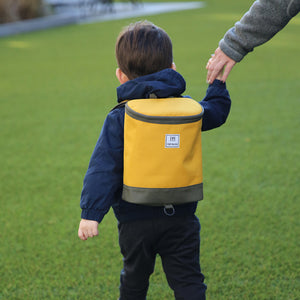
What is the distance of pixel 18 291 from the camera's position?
7.97 ft

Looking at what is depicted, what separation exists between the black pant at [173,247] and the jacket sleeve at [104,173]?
0.58ft

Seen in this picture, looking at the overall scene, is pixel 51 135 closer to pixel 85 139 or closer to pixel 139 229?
pixel 85 139

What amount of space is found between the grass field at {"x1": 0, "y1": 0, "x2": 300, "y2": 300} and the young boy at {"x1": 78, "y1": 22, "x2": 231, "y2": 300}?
53 cm

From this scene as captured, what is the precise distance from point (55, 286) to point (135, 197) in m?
1.00

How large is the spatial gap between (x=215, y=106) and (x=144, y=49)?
1.31ft

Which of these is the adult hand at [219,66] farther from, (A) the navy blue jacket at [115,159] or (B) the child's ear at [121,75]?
(B) the child's ear at [121,75]

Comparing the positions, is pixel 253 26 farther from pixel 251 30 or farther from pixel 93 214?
pixel 93 214

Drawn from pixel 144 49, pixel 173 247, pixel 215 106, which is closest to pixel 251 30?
pixel 215 106

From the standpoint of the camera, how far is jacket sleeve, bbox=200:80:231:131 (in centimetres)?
196

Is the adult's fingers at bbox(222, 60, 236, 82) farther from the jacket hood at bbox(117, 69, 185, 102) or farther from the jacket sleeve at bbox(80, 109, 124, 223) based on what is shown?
the jacket sleeve at bbox(80, 109, 124, 223)

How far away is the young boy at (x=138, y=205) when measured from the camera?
1.77 metres

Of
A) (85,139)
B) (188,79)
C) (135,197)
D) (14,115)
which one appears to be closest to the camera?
(135,197)

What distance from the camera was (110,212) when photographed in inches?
131

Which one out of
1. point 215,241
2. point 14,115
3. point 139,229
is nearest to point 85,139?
point 14,115
